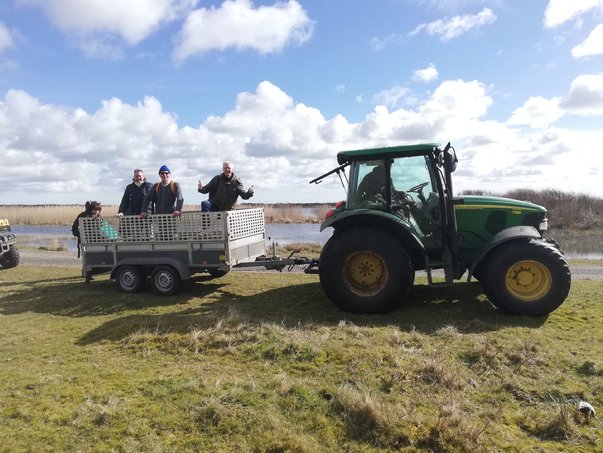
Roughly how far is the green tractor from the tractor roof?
14 mm

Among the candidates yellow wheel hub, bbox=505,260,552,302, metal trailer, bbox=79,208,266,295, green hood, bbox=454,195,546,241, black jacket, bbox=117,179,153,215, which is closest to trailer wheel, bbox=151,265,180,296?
metal trailer, bbox=79,208,266,295

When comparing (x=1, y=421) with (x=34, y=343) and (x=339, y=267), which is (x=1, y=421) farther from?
(x=339, y=267)

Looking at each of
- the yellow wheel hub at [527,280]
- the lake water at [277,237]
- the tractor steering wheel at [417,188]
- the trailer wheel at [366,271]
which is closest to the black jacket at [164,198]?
the trailer wheel at [366,271]

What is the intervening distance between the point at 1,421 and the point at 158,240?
4803mm

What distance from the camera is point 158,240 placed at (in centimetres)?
827

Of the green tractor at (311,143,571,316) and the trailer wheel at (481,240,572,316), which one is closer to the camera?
the trailer wheel at (481,240,572,316)

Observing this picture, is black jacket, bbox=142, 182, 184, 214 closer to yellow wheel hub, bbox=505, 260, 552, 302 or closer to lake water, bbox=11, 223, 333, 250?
yellow wheel hub, bbox=505, 260, 552, 302

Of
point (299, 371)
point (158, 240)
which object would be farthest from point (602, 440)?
point (158, 240)

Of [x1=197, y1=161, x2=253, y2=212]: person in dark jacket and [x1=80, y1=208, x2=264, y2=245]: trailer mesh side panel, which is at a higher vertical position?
[x1=197, y1=161, x2=253, y2=212]: person in dark jacket

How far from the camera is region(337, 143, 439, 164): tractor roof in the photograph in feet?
21.3

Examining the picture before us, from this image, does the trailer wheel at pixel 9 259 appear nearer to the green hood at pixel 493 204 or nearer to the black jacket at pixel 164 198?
the black jacket at pixel 164 198

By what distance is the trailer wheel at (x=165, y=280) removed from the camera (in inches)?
320

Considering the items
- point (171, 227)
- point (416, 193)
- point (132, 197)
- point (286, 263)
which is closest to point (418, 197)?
point (416, 193)

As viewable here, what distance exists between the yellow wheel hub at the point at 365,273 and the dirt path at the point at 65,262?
16.8 feet
